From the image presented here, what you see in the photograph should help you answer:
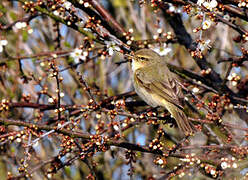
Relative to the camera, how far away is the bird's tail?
362cm

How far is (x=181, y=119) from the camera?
3.91 meters

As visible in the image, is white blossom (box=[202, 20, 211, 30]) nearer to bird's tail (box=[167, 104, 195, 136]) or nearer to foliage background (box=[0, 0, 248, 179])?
foliage background (box=[0, 0, 248, 179])

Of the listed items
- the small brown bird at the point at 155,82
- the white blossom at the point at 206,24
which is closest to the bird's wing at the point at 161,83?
the small brown bird at the point at 155,82

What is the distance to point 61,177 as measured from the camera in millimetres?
5844

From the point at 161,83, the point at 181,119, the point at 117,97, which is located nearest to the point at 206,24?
the point at 181,119

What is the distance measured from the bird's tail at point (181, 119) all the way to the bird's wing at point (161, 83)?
124 mm

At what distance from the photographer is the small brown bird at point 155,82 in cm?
441

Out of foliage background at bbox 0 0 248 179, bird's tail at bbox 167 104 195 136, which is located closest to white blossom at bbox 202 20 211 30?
foliage background at bbox 0 0 248 179

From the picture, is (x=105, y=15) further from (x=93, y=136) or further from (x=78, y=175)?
(x=78, y=175)

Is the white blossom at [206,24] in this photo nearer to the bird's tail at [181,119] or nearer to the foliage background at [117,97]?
the foliage background at [117,97]

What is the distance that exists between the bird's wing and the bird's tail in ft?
0.41

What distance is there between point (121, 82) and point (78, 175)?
5.91ft

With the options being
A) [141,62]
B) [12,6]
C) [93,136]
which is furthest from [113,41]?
[12,6]

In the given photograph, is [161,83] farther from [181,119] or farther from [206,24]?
[206,24]
